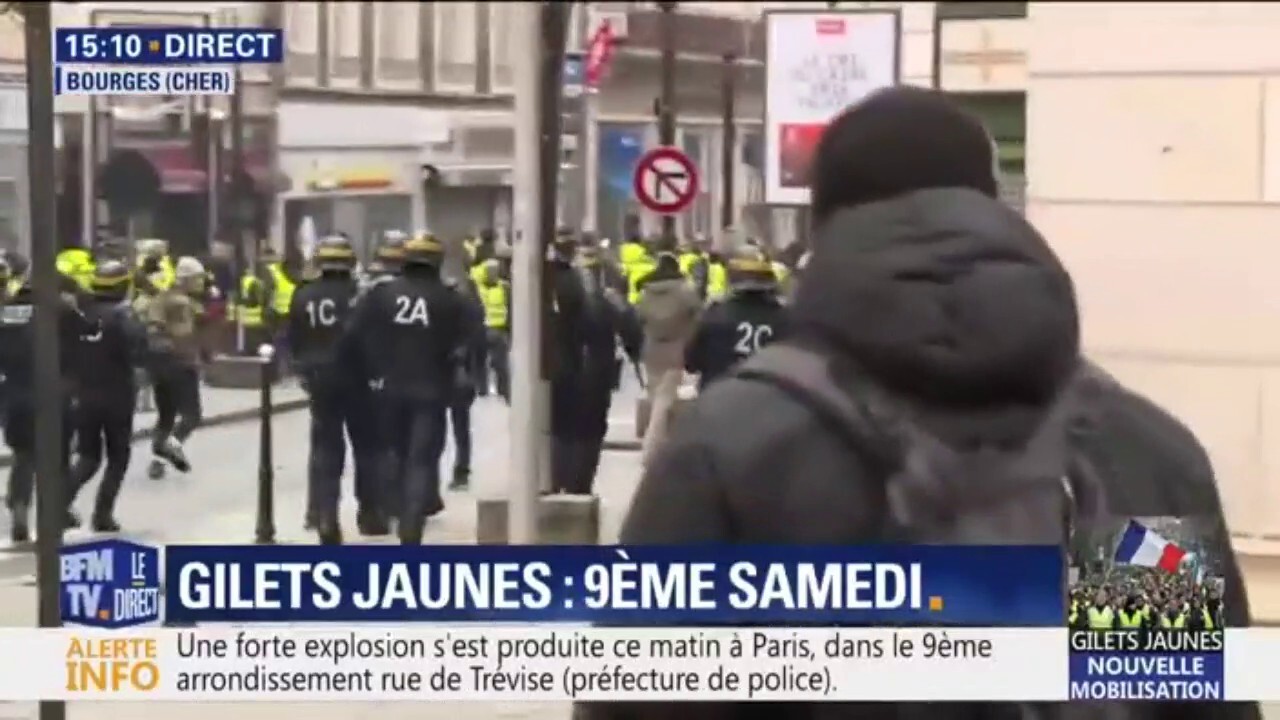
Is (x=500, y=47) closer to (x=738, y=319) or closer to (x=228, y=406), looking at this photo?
(x=738, y=319)

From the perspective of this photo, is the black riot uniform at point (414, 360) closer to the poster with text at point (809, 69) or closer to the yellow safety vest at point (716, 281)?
the yellow safety vest at point (716, 281)

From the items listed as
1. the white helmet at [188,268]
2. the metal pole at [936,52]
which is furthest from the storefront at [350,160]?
the metal pole at [936,52]

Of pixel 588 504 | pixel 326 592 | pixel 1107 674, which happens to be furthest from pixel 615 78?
pixel 1107 674

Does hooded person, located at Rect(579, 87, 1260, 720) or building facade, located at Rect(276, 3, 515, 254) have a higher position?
building facade, located at Rect(276, 3, 515, 254)

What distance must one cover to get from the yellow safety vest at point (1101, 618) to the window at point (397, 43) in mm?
1124

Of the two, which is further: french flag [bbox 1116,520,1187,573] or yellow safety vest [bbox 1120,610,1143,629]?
yellow safety vest [bbox 1120,610,1143,629]

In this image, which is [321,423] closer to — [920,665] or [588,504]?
[588,504]

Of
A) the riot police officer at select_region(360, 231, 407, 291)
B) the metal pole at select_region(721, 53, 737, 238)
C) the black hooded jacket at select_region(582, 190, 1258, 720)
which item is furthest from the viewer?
the riot police officer at select_region(360, 231, 407, 291)

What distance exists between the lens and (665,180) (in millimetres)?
3209

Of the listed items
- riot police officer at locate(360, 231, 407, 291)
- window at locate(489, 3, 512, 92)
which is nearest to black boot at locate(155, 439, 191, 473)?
riot police officer at locate(360, 231, 407, 291)

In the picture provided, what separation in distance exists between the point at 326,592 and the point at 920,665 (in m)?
0.79

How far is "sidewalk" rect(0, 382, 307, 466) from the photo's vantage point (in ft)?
11.3

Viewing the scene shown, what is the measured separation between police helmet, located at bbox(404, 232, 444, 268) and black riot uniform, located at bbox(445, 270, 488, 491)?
0.25 ft

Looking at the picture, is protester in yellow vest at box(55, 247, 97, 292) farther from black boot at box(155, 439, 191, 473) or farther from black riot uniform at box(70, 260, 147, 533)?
black boot at box(155, 439, 191, 473)
